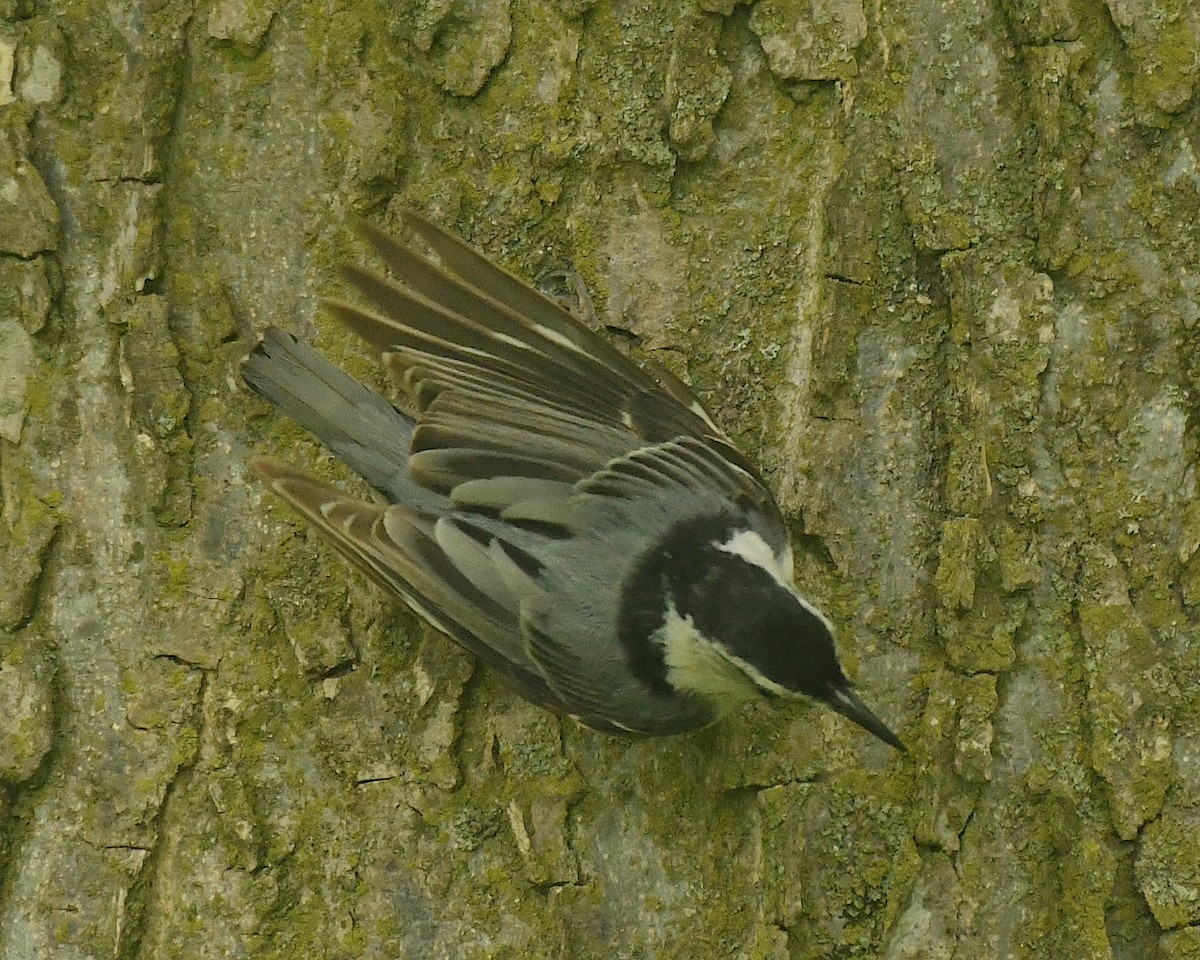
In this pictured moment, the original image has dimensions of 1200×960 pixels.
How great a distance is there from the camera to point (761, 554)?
2.05 m

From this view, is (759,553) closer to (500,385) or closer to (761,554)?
(761,554)

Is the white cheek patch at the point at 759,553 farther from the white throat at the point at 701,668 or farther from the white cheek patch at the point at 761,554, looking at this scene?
the white throat at the point at 701,668

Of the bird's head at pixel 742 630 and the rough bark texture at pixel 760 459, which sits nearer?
the bird's head at pixel 742 630

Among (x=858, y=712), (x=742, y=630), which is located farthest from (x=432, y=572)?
(x=858, y=712)

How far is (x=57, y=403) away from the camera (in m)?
2.03

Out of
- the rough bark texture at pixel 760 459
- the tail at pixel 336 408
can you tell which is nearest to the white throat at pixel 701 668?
the rough bark texture at pixel 760 459

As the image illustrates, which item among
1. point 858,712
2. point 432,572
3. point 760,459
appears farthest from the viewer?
point 760,459

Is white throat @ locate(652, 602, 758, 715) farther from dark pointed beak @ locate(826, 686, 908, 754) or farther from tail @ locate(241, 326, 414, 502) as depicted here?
tail @ locate(241, 326, 414, 502)

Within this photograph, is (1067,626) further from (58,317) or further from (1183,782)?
(58,317)

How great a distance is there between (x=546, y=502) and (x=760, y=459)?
35cm

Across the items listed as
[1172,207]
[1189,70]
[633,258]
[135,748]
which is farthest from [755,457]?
[135,748]

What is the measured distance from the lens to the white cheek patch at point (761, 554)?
2.01 m

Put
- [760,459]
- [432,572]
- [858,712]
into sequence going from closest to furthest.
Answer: [858,712], [432,572], [760,459]

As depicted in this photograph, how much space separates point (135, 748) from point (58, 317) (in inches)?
26.6
